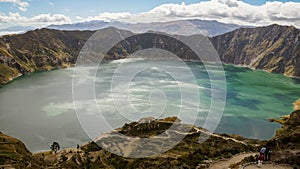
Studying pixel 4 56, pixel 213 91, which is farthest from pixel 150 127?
pixel 4 56

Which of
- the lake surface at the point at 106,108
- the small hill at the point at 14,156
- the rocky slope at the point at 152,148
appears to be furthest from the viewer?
the lake surface at the point at 106,108

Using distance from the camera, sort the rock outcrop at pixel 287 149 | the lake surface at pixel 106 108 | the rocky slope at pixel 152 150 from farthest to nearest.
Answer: the lake surface at pixel 106 108, the rocky slope at pixel 152 150, the rock outcrop at pixel 287 149

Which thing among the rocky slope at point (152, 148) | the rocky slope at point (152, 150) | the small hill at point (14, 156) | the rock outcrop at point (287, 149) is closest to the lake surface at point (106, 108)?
the rocky slope at point (152, 150)

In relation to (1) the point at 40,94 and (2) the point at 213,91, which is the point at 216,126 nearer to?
(2) the point at 213,91

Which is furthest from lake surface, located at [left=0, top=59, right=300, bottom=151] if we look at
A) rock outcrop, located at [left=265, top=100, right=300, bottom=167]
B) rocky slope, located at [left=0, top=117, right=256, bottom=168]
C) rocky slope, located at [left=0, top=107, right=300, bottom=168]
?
rock outcrop, located at [left=265, top=100, right=300, bottom=167]

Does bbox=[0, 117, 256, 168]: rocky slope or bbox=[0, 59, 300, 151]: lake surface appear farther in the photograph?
bbox=[0, 59, 300, 151]: lake surface

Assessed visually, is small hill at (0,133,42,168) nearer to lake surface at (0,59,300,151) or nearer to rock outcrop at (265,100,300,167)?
lake surface at (0,59,300,151)

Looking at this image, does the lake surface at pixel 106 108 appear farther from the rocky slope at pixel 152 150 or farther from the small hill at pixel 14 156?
the small hill at pixel 14 156

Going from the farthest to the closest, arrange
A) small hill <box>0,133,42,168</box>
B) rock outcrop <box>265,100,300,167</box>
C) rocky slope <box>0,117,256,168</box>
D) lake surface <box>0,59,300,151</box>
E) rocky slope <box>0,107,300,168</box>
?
lake surface <box>0,59,300,151</box> → small hill <box>0,133,42,168</box> → rocky slope <box>0,117,256,168</box> → rocky slope <box>0,107,300,168</box> → rock outcrop <box>265,100,300,167</box>
